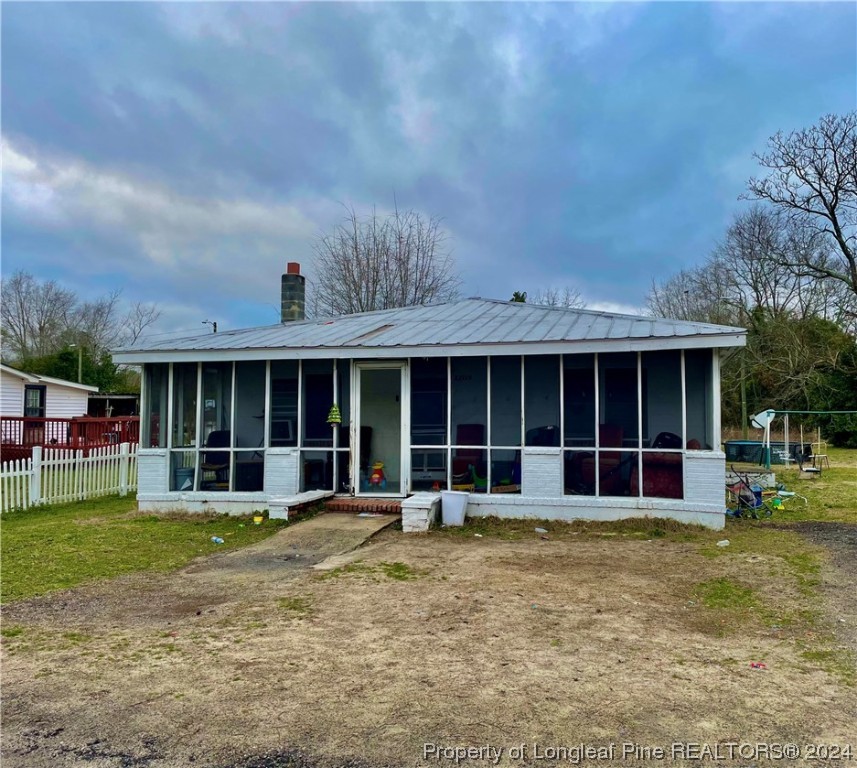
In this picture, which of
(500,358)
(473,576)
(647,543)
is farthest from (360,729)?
(500,358)

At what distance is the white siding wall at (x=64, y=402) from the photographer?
83.2 ft

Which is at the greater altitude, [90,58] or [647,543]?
[90,58]

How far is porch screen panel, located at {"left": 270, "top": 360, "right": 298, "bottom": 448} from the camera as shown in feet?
32.6

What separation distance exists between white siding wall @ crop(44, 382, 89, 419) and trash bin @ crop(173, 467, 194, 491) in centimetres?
1826

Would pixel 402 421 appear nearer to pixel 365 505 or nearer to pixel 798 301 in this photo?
pixel 365 505

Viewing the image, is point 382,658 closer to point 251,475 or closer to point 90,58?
point 251,475

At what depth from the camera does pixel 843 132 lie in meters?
24.3

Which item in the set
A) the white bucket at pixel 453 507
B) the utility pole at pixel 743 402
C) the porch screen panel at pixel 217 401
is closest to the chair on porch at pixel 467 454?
the white bucket at pixel 453 507

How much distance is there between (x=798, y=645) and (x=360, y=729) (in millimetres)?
3235

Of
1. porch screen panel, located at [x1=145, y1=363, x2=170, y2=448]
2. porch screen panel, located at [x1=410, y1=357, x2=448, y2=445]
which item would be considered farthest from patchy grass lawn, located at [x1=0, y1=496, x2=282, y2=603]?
porch screen panel, located at [x1=410, y1=357, x2=448, y2=445]

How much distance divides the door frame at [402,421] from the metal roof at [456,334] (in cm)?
44

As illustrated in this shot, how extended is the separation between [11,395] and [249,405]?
18.6m

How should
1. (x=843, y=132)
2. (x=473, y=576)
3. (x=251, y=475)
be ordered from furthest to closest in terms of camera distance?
(x=843, y=132)
(x=251, y=475)
(x=473, y=576)

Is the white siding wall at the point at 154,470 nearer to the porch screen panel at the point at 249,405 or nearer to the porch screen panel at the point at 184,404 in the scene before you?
the porch screen panel at the point at 184,404
